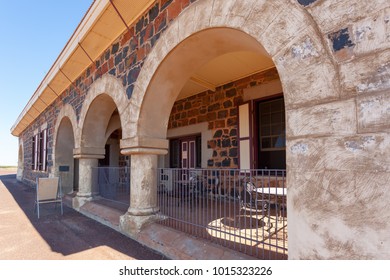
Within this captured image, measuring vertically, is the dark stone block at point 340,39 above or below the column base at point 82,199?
above

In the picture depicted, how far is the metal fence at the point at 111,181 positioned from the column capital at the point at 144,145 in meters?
0.95

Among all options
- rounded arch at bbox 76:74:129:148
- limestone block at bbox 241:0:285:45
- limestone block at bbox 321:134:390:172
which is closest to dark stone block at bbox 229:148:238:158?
rounded arch at bbox 76:74:129:148

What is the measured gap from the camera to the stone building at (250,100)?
1.43 meters

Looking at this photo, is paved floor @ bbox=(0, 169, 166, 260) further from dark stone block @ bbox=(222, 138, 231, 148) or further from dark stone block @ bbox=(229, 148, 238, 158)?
dark stone block @ bbox=(222, 138, 231, 148)

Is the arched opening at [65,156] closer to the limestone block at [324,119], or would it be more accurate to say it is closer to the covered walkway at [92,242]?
the covered walkway at [92,242]

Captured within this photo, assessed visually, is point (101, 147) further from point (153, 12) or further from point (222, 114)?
point (153, 12)

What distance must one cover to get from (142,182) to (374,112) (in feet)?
9.65

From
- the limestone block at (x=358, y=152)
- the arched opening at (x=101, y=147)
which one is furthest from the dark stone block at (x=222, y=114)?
the limestone block at (x=358, y=152)

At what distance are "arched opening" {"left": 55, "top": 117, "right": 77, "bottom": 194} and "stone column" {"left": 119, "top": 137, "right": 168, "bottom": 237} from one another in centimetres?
491

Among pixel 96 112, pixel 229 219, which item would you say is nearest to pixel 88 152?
pixel 96 112

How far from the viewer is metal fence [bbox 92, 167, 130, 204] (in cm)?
479
